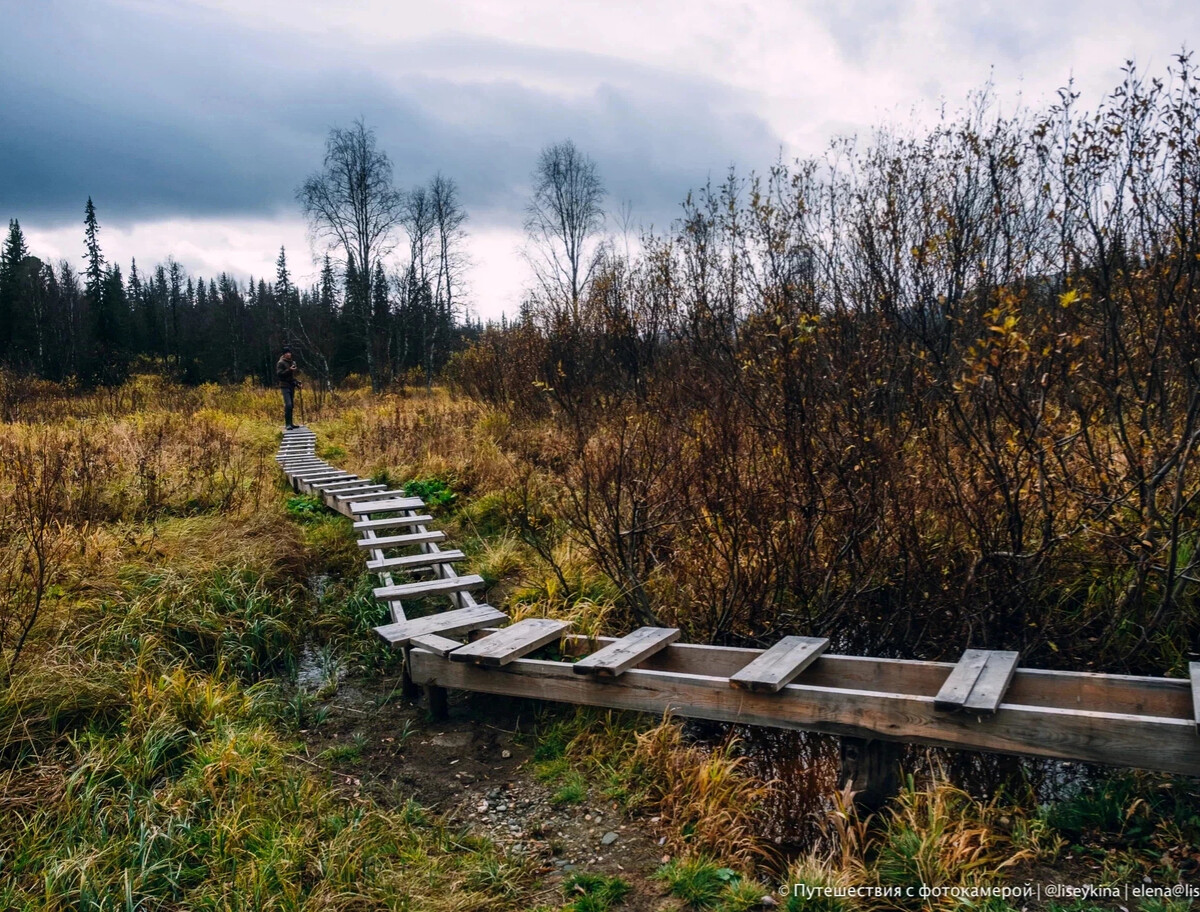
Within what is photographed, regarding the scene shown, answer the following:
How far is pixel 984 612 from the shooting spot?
4164 mm

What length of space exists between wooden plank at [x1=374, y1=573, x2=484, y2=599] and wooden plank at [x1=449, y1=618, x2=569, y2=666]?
2.87 feet

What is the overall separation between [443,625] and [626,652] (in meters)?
1.27

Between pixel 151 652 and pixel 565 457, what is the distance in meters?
4.53

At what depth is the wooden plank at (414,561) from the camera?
5980mm

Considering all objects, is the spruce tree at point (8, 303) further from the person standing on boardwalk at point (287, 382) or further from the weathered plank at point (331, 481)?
the weathered plank at point (331, 481)

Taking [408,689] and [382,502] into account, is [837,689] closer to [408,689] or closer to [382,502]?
[408,689]

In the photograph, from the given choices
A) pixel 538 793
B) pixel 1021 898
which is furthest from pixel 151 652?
pixel 1021 898

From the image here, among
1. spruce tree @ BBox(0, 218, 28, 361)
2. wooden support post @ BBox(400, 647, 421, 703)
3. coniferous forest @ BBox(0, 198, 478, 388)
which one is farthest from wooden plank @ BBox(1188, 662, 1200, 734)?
spruce tree @ BBox(0, 218, 28, 361)

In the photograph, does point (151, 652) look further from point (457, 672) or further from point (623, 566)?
point (623, 566)

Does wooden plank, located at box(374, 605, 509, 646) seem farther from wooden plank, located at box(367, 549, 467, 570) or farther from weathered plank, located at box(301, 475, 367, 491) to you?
weathered plank, located at box(301, 475, 367, 491)

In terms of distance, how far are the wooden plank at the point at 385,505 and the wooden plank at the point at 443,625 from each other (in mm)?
3002

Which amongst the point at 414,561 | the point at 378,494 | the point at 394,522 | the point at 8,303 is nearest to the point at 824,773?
the point at 414,561

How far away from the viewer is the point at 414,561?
20.1 feet

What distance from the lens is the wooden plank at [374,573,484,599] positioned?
17.8 feet
